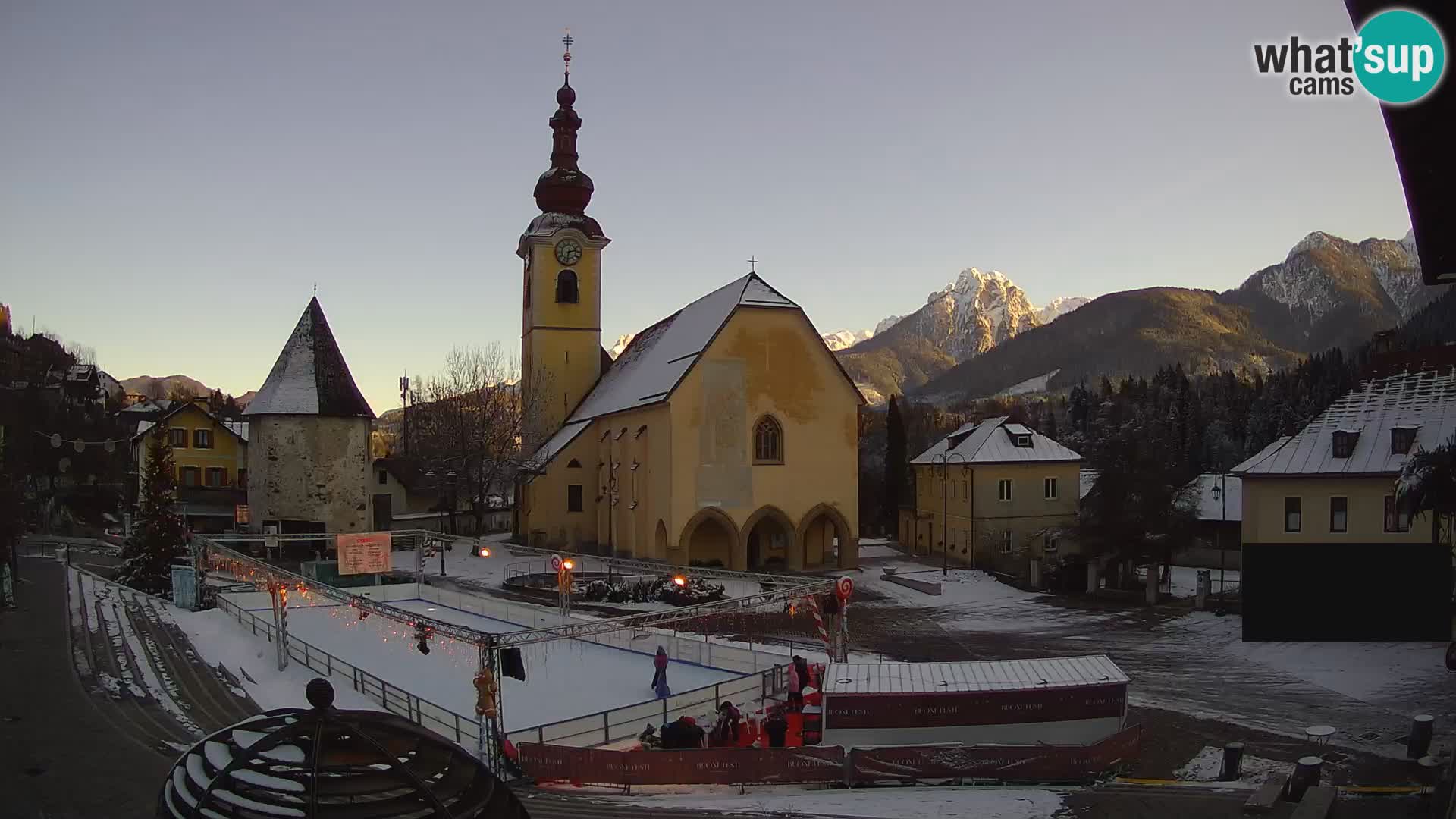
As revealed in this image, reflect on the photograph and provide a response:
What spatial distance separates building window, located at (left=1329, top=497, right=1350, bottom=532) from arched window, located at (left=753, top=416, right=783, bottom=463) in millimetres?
20432

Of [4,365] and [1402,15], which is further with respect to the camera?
[4,365]

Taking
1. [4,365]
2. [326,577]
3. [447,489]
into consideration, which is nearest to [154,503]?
[326,577]

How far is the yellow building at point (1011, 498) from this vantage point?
45.1 meters

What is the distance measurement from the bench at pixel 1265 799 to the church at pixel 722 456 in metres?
27.9

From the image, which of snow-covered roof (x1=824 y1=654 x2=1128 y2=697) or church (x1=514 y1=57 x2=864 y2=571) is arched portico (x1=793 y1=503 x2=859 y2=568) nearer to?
church (x1=514 y1=57 x2=864 y2=571)

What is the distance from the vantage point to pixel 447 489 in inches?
2383

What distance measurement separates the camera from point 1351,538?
26.8 metres

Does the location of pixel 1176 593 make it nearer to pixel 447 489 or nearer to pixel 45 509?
pixel 447 489

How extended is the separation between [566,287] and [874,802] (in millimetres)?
46174

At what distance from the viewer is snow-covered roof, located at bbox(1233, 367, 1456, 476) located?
26.4 m

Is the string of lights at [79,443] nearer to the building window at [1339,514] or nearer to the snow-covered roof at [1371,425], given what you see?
the snow-covered roof at [1371,425]

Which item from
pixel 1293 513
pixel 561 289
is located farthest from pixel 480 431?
pixel 1293 513

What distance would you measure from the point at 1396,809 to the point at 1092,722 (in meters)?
4.87

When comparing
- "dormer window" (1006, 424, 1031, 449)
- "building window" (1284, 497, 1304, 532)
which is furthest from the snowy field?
"dormer window" (1006, 424, 1031, 449)
